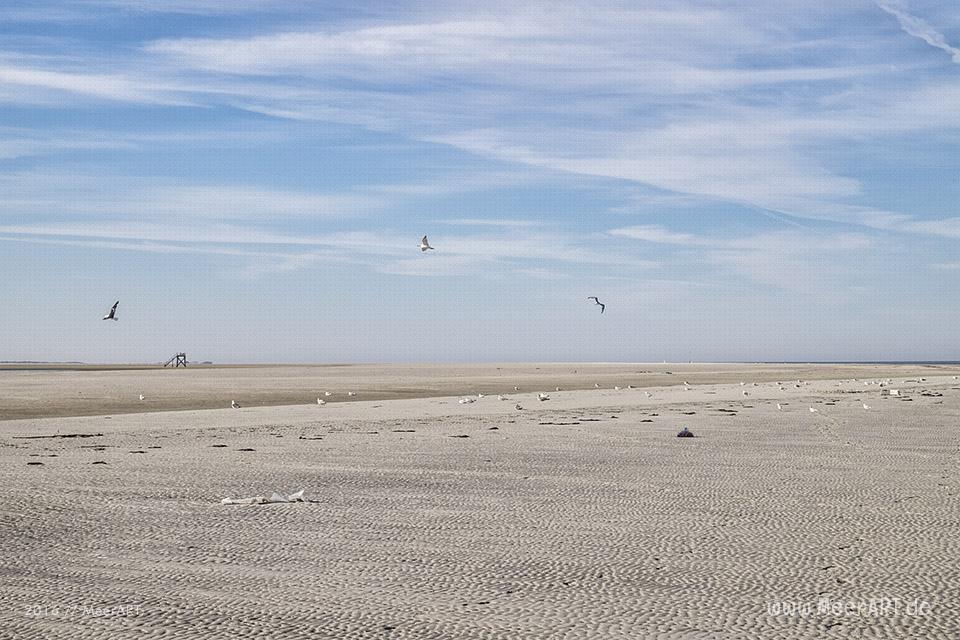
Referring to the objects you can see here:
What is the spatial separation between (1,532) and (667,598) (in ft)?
22.7

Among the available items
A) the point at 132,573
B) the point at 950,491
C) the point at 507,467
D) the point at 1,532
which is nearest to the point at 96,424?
the point at 507,467

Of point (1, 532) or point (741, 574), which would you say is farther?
point (1, 532)

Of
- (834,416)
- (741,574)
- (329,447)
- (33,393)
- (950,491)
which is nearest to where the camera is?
(741,574)

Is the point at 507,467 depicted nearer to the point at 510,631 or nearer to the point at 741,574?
the point at 741,574

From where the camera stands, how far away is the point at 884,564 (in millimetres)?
8891

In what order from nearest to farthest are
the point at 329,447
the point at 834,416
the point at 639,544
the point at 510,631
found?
A: the point at 510,631 → the point at 639,544 → the point at 329,447 → the point at 834,416

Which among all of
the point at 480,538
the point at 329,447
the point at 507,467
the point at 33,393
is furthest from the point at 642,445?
the point at 33,393

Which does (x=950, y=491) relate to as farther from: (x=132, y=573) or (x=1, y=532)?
(x=1, y=532)

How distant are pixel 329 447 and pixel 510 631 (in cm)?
1223

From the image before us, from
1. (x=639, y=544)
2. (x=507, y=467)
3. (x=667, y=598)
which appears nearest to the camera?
(x=667, y=598)

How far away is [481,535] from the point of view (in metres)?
10.4

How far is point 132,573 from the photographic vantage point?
8.66 meters

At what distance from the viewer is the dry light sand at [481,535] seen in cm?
732

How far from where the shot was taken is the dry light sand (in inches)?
288
